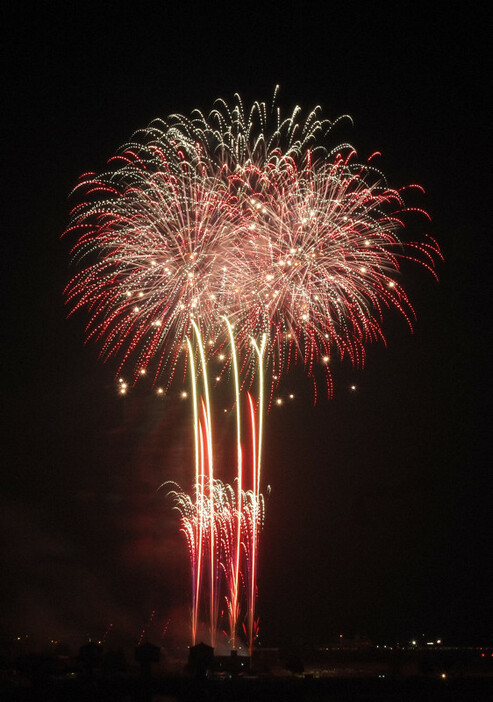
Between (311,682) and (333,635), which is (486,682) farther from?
(333,635)

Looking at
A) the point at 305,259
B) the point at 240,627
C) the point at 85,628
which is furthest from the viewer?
the point at 240,627

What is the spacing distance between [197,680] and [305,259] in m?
9.81

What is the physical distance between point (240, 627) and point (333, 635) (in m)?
4.73

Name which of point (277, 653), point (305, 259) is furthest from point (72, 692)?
point (277, 653)

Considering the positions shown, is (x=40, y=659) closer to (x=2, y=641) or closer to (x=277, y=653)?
(x=277, y=653)

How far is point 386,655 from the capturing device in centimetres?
2305

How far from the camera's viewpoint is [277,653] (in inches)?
866

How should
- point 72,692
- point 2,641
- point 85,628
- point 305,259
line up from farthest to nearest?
point 85,628
point 2,641
point 305,259
point 72,692

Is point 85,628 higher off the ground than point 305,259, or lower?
lower

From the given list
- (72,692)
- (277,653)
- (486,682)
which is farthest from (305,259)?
(277,653)

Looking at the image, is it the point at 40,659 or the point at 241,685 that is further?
the point at 40,659

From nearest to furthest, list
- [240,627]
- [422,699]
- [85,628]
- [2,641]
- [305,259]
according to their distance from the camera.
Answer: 1. [422,699]
2. [305,259]
3. [2,641]
4. [85,628]
5. [240,627]

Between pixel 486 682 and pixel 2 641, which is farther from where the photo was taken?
pixel 2 641

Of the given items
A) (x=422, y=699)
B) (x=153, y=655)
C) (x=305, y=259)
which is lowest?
(x=422, y=699)
